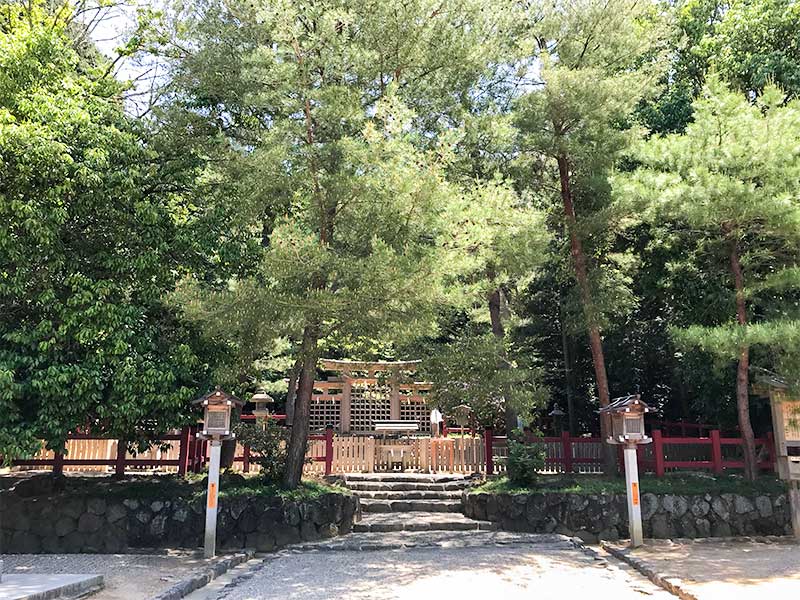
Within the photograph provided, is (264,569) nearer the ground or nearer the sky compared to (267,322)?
nearer the ground

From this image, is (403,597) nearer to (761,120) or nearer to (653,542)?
(653,542)

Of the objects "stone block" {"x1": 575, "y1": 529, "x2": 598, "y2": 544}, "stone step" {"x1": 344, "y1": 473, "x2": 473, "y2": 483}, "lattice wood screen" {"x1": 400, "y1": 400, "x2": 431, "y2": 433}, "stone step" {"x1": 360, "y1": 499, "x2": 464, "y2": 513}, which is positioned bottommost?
"stone block" {"x1": 575, "y1": 529, "x2": 598, "y2": 544}

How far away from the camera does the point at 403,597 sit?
248 inches

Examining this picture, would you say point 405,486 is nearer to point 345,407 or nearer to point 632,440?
point 632,440

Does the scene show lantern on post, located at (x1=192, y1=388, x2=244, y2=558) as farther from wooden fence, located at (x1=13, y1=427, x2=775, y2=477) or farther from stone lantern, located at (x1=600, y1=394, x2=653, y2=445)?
stone lantern, located at (x1=600, y1=394, x2=653, y2=445)

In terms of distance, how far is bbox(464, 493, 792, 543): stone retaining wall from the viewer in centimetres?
996

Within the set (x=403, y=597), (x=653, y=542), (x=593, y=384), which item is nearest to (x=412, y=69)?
(x=403, y=597)

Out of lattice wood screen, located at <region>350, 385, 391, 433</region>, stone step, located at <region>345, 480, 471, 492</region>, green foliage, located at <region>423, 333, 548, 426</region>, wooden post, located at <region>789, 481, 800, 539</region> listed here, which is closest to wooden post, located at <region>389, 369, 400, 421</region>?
lattice wood screen, located at <region>350, 385, 391, 433</region>

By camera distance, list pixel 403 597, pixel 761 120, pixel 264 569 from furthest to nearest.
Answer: pixel 761 120, pixel 264 569, pixel 403 597

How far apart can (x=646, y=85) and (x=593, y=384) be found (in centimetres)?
921

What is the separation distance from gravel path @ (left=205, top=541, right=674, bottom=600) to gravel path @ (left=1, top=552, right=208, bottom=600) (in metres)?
0.82

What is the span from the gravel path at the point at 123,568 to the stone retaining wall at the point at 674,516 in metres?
5.93

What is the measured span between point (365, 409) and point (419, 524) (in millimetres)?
9249

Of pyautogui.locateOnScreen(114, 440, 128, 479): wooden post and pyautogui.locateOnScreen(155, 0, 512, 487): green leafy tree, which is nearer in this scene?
pyautogui.locateOnScreen(155, 0, 512, 487): green leafy tree
